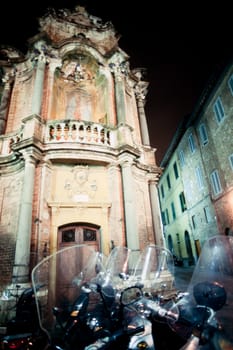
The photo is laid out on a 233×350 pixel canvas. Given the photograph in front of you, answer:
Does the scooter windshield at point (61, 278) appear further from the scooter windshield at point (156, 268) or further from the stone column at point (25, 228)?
the stone column at point (25, 228)

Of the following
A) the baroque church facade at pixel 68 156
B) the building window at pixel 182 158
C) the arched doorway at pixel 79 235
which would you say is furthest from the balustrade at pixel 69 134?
the building window at pixel 182 158

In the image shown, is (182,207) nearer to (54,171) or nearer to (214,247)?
(54,171)

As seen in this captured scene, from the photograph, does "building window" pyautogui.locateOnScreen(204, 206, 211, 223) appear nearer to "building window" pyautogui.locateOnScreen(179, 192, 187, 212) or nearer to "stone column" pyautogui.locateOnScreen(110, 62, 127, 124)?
"building window" pyautogui.locateOnScreen(179, 192, 187, 212)

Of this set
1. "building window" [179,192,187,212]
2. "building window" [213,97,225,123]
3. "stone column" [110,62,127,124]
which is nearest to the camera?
"stone column" [110,62,127,124]

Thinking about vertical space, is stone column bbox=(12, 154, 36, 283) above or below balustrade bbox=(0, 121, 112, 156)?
below

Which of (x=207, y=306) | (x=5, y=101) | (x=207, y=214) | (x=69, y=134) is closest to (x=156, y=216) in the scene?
(x=69, y=134)

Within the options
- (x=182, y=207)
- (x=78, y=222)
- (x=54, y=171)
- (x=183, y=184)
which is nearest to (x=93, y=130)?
(x=54, y=171)

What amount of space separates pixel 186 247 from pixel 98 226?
1714 centimetres

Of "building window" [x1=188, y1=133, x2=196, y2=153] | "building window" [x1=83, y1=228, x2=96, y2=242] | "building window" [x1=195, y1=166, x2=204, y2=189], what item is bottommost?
"building window" [x1=83, y1=228, x2=96, y2=242]

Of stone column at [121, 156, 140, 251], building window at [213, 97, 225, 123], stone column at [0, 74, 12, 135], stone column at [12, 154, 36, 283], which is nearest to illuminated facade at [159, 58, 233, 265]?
building window at [213, 97, 225, 123]

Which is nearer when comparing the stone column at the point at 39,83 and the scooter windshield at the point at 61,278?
the scooter windshield at the point at 61,278

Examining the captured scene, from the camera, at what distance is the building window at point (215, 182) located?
15.4 meters

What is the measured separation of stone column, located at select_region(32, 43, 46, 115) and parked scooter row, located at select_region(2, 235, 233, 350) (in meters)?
7.78

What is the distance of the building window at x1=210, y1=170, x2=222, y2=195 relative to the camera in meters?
15.4
